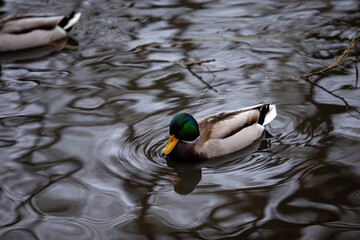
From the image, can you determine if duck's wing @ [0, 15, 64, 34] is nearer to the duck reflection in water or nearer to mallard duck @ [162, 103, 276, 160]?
mallard duck @ [162, 103, 276, 160]

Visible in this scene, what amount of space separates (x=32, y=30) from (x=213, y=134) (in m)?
4.58

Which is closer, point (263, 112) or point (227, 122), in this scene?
point (227, 122)

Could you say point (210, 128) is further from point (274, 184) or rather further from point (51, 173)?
point (51, 173)

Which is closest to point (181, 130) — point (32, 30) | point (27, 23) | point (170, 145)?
point (170, 145)

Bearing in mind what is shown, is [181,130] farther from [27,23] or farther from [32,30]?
[27,23]

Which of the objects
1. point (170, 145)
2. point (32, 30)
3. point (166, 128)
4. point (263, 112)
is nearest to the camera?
point (170, 145)

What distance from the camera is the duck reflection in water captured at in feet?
16.6

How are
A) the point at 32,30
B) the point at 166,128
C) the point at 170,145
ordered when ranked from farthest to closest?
the point at 32,30
the point at 166,128
the point at 170,145

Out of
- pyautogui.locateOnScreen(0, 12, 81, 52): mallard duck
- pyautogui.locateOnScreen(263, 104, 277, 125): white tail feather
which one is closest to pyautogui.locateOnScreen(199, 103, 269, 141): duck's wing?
pyautogui.locateOnScreen(263, 104, 277, 125): white tail feather

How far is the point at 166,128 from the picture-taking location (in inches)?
235

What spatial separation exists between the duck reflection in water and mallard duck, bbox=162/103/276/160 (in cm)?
5

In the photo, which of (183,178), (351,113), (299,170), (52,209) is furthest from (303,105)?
(52,209)

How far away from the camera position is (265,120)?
19.1 feet

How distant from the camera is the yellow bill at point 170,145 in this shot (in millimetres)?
5364
